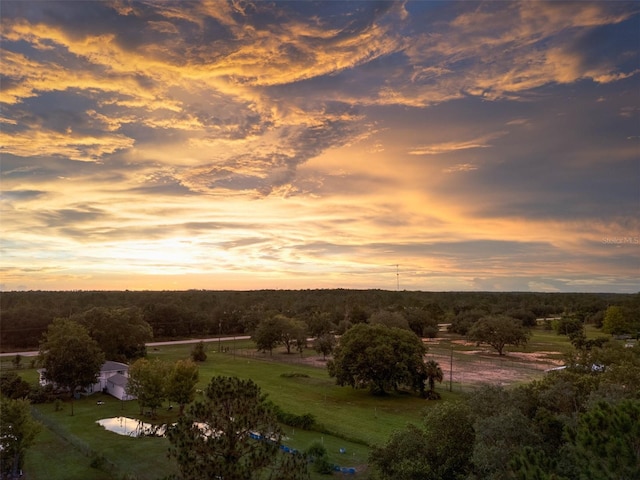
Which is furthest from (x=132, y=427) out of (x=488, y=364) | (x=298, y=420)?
(x=488, y=364)

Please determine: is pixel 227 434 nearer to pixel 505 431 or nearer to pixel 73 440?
pixel 505 431

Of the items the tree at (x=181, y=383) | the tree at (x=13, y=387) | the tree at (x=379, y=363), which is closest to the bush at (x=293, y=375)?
the tree at (x=379, y=363)

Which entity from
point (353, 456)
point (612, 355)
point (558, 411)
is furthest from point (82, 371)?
point (612, 355)

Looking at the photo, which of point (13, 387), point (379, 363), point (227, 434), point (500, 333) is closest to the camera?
point (227, 434)

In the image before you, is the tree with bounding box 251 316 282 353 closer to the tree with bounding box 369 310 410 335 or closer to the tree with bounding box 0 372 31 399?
the tree with bounding box 369 310 410 335

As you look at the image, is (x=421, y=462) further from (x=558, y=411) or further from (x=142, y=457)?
(x=142, y=457)

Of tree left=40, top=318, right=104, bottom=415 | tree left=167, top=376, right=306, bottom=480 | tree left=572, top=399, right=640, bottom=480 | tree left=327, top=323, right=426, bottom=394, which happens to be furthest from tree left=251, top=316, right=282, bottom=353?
tree left=572, top=399, right=640, bottom=480

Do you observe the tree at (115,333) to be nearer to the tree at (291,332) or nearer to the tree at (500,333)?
the tree at (291,332)
